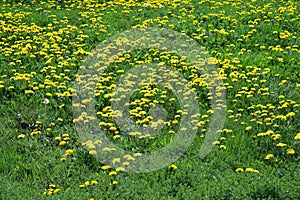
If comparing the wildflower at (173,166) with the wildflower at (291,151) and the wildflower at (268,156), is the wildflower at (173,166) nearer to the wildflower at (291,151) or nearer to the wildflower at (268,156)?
the wildflower at (268,156)

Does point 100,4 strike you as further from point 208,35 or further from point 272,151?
point 272,151

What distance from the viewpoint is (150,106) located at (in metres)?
6.35

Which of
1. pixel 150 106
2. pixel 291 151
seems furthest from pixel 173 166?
pixel 150 106

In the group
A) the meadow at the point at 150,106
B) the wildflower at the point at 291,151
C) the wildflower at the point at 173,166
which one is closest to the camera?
the meadow at the point at 150,106

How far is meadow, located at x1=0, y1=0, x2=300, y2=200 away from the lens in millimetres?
4855

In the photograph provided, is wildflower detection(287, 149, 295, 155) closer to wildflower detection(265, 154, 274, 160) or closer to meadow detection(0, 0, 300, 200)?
meadow detection(0, 0, 300, 200)

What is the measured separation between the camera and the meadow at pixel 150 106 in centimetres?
486

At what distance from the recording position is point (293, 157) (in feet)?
17.3

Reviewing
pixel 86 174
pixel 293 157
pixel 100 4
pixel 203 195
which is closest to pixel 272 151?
pixel 293 157

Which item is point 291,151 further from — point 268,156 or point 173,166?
point 173,166

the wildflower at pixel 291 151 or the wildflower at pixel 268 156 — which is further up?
the wildflower at pixel 291 151

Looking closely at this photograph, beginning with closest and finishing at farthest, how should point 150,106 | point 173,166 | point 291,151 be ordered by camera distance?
point 173,166 < point 291,151 < point 150,106

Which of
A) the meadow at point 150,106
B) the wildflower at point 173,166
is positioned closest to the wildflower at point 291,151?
the meadow at point 150,106

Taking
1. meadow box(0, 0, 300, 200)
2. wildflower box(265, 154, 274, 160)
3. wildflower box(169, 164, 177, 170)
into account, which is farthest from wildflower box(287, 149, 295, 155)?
wildflower box(169, 164, 177, 170)
